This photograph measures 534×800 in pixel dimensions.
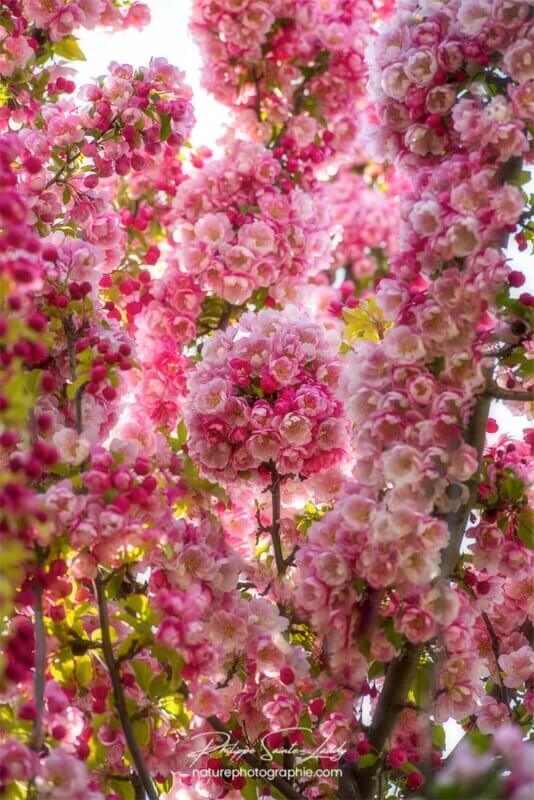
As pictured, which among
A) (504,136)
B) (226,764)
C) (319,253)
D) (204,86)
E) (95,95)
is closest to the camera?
(504,136)

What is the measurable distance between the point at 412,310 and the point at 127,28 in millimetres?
2299

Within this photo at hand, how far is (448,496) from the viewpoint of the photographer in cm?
241

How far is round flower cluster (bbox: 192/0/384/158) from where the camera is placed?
4348mm

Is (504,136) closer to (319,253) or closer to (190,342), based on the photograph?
(319,253)

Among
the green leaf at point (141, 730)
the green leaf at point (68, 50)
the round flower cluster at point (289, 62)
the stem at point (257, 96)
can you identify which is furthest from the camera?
the stem at point (257, 96)

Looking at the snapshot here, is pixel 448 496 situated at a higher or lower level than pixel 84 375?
lower

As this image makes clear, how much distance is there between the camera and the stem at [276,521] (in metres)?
2.89

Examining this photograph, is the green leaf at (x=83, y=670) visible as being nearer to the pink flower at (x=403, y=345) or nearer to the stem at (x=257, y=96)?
the pink flower at (x=403, y=345)

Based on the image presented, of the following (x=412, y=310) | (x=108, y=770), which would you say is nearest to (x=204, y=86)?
(x=412, y=310)

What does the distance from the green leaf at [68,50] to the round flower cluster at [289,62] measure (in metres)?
0.91

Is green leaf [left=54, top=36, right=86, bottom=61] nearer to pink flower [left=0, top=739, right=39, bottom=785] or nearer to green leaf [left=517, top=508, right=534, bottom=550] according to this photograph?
green leaf [left=517, top=508, right=534, bottom=550]

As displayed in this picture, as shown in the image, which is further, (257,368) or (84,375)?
(257,368)

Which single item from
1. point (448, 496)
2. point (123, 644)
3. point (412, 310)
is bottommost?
point (123, 644)

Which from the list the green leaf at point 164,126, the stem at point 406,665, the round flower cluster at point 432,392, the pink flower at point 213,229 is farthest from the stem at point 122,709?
the pink flower at point 213,229
